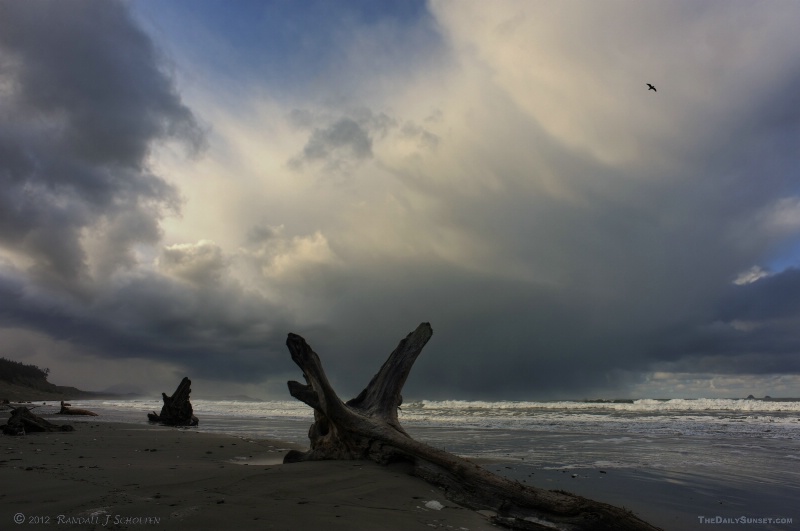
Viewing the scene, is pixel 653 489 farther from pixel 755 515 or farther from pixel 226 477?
pixel 226 477

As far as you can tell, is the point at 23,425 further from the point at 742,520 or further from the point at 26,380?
the point at 26,380

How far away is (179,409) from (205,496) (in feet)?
65.2

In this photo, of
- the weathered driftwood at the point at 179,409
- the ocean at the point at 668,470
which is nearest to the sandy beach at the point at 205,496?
the ocean at the point at 668,470

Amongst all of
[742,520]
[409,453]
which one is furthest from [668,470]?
[409,453]

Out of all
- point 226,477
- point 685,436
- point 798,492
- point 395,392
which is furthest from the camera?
point 685,436

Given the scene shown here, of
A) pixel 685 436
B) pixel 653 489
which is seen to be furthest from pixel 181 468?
pixel 685 436

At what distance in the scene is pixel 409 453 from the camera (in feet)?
24.1

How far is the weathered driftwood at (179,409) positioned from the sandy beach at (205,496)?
1411cm

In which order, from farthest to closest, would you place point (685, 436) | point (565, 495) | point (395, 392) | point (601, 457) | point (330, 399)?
1. point (685, 436)
2. point (601, 457)
3. point (395, 392)
4. point (330, 399)
5. point (565, 495)

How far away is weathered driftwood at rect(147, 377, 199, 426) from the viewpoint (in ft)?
73.0

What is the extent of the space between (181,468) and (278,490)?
295 centimetres

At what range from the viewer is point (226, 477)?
6.56m

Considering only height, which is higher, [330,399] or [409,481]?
[330,399]

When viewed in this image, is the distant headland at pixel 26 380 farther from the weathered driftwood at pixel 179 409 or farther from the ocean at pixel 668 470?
the ocean at pixel 668 470
